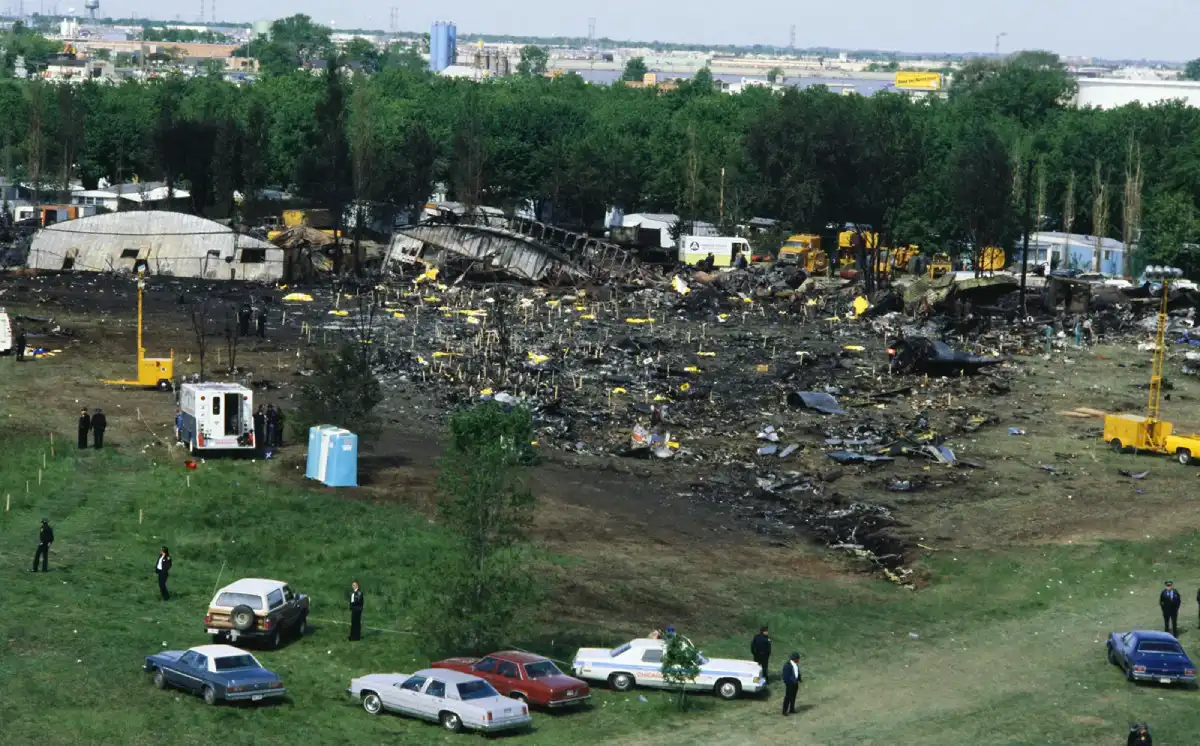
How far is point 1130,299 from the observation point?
7056cm

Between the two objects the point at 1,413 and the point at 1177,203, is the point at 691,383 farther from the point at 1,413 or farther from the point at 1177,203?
the point at 1177,203

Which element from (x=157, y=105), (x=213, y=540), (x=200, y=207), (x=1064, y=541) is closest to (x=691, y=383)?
(x=1064, y=541)

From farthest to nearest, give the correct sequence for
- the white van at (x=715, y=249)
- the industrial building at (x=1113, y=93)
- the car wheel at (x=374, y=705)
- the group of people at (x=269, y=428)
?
the industrial building at (x=1113, y=93), the white van at (x=715, y=249), the group of people at (x=269, y=428), the car wheel at (x=374, y=705)

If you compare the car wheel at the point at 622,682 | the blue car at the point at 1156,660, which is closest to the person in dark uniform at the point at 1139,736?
the blue car at the point at 1156,660

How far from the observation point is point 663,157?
353 feet

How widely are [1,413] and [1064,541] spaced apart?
959 inches

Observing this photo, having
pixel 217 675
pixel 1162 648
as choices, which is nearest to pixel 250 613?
pixel 217 675

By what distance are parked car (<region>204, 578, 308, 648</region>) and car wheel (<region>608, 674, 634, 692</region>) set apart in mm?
5016

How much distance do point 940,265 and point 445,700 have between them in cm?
6397

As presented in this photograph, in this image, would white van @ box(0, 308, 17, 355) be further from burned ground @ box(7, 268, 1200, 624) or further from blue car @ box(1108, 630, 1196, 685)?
blue car @ box(1108, 630, 1196, 685)

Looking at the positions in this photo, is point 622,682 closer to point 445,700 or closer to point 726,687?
point 726,687

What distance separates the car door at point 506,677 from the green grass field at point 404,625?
2.29ft

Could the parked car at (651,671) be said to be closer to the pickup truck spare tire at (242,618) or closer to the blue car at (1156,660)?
the pickup truck spare tire at (242,618)

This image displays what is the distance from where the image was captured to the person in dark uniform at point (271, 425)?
3997 cm
